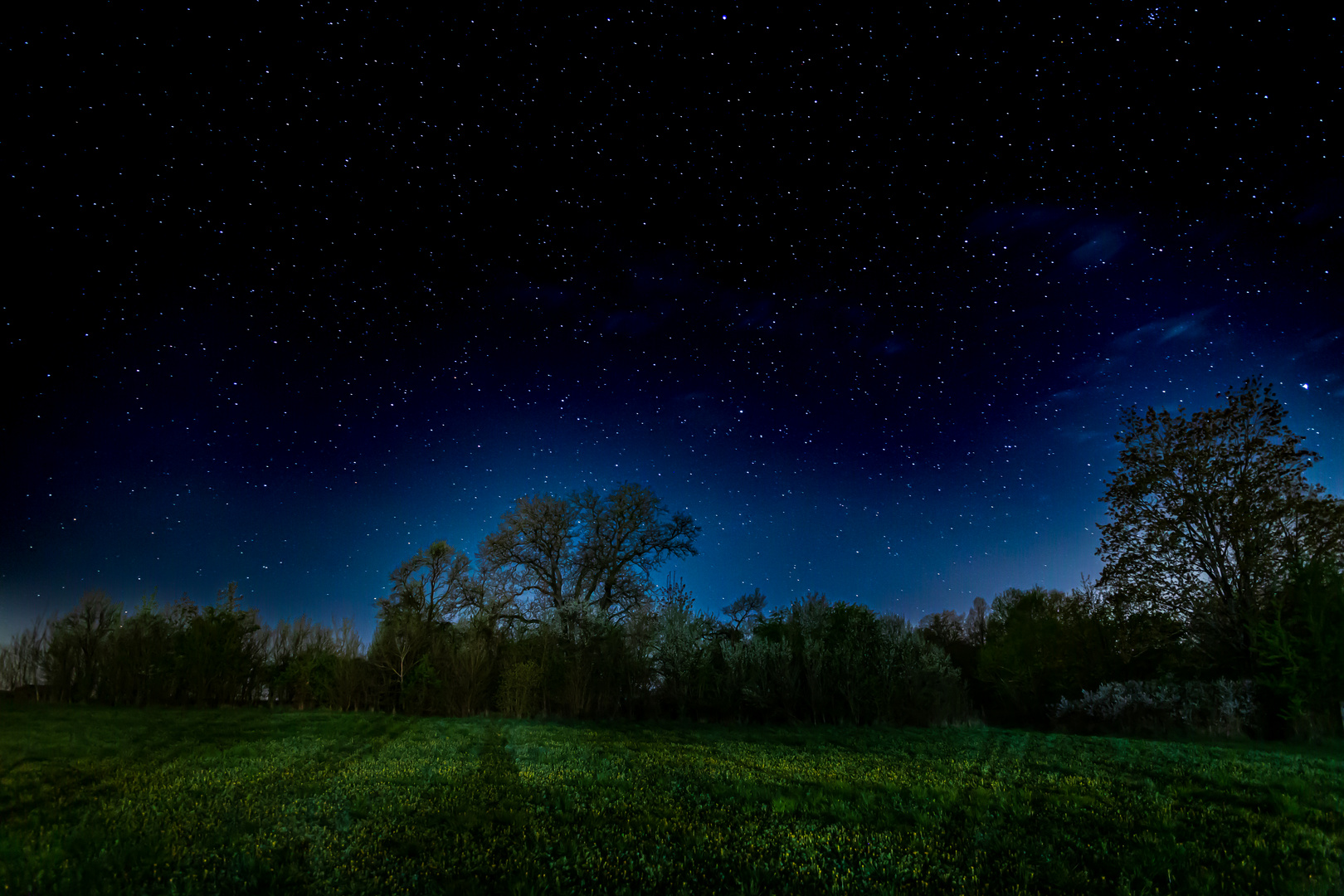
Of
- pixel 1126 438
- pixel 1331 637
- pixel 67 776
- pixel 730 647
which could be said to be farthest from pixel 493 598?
pixel 1331 637

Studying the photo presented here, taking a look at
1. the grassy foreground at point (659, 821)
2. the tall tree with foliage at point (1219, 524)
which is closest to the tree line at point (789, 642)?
the tall tree with foliage at point (1219, 524)

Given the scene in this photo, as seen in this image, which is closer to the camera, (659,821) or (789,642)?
(659,821)

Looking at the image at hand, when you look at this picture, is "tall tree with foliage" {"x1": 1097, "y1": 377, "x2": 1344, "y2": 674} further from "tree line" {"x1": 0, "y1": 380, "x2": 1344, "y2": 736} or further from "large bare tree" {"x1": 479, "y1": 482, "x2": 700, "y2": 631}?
"large bare tree" {"x1": 479, "y1": 482, "x2": 700, "y2": 631}

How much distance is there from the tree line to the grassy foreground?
10.1 m

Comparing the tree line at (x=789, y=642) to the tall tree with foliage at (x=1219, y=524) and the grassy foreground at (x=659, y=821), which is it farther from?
the grassy foreground at (x=659, y=821)

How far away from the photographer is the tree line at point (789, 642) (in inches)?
821

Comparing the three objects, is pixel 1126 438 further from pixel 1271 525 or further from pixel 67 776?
pixel 67 776

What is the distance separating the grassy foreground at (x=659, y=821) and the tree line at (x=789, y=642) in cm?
1012

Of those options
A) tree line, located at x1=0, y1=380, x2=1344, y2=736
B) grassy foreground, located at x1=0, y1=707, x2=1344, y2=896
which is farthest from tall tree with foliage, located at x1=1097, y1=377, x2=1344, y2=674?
grassy foreground, located at x1=0, y1=707, x2=1344, y2=896

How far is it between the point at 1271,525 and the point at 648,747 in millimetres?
22764

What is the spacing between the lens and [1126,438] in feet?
77.8

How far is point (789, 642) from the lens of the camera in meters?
28.5

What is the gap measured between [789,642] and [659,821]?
72.7 feet

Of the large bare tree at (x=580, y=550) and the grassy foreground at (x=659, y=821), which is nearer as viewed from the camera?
the grassy foreground at (x=659, y=821)
